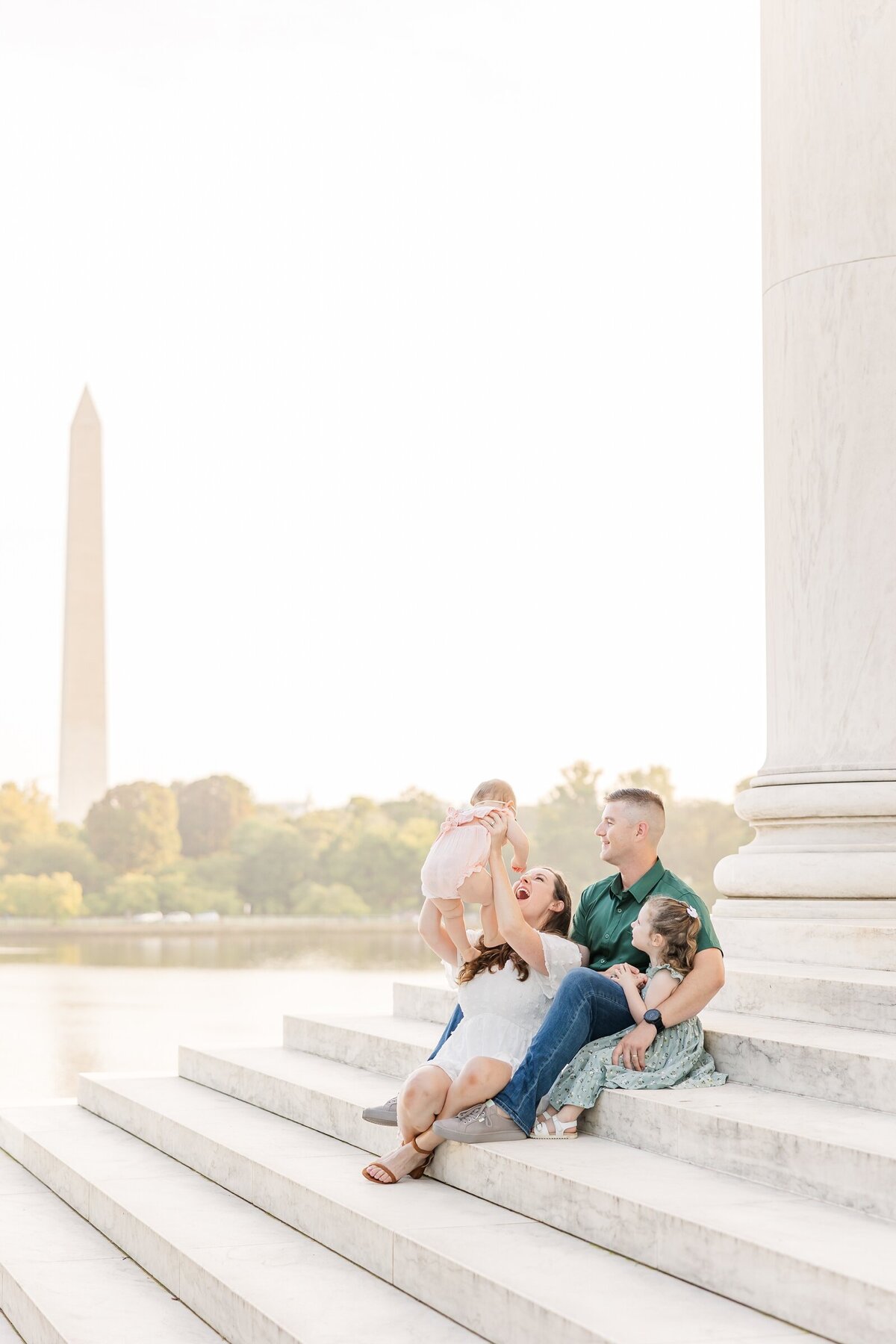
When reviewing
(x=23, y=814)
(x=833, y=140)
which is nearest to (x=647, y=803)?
(x=833, y=140)

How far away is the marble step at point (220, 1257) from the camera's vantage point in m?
7.85

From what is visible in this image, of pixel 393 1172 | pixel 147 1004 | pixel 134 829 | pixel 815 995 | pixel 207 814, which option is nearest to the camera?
pixel 393 1172

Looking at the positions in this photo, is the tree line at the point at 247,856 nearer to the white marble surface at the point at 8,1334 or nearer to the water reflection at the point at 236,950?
the water reflection at the point at 236,950

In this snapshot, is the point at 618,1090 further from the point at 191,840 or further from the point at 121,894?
the point at 191,840

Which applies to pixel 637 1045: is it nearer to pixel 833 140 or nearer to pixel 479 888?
pixel 479 888

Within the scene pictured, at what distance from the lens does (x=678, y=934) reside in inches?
374

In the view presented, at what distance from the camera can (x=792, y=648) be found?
13.0m

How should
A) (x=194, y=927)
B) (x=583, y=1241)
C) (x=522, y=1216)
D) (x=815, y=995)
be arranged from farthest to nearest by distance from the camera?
(x=194, y=927) < (x=815, y=995) < (x=522, y=1216) < (x=583, y=1241)

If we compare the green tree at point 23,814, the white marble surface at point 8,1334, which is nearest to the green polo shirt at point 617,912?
the white marble surface at point 8,1334

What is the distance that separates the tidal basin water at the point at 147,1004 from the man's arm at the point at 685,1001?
682 centimetres

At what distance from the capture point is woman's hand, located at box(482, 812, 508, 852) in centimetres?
1030

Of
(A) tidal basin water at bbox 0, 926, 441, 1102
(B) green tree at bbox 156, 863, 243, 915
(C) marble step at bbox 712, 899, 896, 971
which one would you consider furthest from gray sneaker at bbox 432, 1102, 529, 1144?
(B) green tree at bbox 156, 863, 243, 915

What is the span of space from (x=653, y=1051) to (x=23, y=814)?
4728 inches

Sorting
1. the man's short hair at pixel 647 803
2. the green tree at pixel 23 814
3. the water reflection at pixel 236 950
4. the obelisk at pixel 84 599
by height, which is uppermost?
the obelisk at pixel 84 599
